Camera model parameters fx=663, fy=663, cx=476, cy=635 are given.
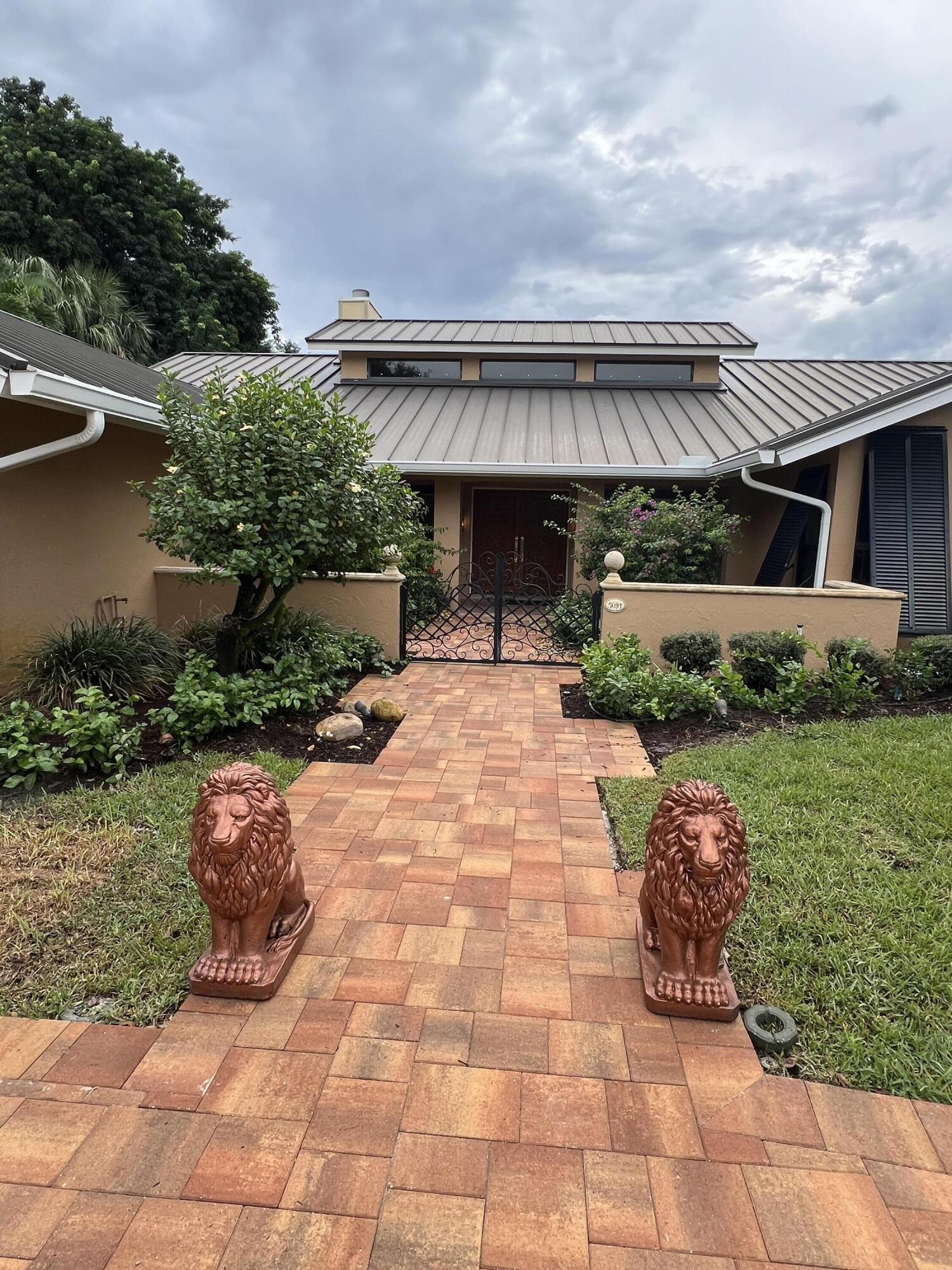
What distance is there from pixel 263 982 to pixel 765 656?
5.65 m

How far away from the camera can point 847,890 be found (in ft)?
→ 10.2

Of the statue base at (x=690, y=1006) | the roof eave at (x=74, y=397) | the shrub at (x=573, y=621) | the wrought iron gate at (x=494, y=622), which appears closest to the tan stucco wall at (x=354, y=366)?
the wrought iron gate at (x=494, y=622)

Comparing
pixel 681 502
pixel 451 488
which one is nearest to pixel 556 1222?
pixel 681 502

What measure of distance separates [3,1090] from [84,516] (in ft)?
18.2

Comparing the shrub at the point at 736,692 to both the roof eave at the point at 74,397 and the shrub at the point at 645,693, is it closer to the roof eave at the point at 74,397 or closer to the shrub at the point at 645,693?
the shrub at the point at 645,693

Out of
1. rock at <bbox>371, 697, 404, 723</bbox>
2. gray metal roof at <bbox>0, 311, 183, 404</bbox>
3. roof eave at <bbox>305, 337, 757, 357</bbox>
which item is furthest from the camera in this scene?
roof eave at <bbox>305, 337, 757, 357</bbox>

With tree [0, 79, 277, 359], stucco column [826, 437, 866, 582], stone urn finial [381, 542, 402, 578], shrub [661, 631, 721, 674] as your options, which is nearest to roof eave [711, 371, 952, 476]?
stucco column [826, 437, 866, 582]

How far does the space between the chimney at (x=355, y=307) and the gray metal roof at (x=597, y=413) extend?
1667 millimetres

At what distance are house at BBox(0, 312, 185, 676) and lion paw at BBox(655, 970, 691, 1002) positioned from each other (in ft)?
16.1

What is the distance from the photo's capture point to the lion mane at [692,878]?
2.28 m

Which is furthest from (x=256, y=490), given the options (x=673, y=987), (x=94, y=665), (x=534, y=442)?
(x=534, y=442)

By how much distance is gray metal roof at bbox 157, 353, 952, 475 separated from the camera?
34.0 ft

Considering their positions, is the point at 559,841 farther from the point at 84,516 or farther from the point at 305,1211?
the point at 84,516

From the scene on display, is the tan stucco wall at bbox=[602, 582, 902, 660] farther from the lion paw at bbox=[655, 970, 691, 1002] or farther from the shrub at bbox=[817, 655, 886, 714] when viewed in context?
the lion paw at bbox=[655, 970, 691, 1002]
